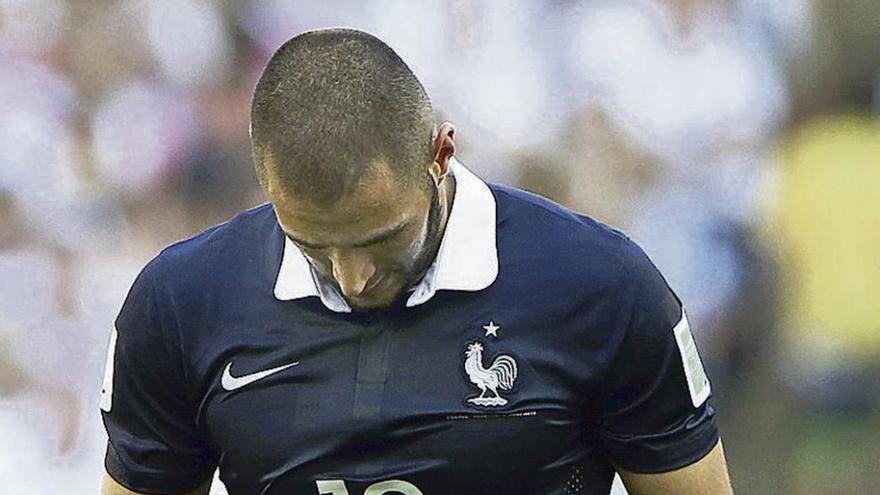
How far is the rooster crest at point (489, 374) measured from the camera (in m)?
2.06

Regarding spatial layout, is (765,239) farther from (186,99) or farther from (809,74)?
(186,99)

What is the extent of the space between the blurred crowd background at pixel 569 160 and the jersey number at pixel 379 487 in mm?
1891

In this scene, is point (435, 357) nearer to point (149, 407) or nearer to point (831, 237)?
point (149, 407)

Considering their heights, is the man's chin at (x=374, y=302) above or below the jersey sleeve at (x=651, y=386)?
above

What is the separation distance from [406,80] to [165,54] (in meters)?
2.10

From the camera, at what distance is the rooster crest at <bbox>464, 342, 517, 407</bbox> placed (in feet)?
6.75

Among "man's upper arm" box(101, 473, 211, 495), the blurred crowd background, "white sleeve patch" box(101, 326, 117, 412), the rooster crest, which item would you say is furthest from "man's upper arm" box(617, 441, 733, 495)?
the blurred crowd background

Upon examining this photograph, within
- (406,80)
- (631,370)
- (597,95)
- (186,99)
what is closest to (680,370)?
(631,370)

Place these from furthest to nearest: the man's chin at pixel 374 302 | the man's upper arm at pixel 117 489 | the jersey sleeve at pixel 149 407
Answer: the man's upper arm at pixel 117 489 → the jersey sleeve at pixel 149 407 → the man's chin at pixel 374 302

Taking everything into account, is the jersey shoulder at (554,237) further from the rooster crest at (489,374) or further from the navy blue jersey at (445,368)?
the rooster crest at (489,374)

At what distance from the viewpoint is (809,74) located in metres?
3.88

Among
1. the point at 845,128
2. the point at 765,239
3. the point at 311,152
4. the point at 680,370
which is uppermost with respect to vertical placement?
the point at 311,152

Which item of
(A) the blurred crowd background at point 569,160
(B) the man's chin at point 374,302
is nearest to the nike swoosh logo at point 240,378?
(B) the man's chin at point 374,302

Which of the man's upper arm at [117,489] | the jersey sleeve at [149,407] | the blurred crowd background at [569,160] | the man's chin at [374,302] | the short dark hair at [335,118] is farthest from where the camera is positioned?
the blurred crowd background at [569,160]
